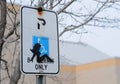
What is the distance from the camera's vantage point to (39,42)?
3648 millimetres

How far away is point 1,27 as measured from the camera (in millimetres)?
7102

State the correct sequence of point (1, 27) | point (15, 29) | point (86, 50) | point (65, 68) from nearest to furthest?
1. point (1, 27)
2. point (15, 29)
3. point (65, 68)
4. point (86, 50)

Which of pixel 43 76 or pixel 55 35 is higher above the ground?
pixel 55 35

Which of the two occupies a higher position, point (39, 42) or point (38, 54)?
point (39, 42)

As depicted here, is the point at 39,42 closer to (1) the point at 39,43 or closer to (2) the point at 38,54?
(1) the point at 39,43

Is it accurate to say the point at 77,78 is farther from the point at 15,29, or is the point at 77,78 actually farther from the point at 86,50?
the point at 15,29

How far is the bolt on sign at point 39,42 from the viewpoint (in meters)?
3.59

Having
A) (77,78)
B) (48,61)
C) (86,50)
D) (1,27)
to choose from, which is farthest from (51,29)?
(86,50)

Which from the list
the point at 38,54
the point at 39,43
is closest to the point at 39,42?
the point at 39,43

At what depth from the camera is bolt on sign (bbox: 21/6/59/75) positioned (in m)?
3.59

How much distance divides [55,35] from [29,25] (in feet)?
0.98

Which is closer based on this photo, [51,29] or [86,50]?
[51,29]

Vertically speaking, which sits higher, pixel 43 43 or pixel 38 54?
pixel 43 43

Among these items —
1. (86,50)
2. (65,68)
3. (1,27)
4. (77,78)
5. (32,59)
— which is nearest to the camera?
(32,59)
